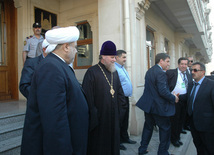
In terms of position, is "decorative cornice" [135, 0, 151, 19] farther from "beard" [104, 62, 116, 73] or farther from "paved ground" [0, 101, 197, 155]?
"paved ground" [0, 101, 197, 155]

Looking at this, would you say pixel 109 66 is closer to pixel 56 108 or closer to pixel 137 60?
pixel 56 108

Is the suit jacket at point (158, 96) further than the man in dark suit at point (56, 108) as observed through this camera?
Yes

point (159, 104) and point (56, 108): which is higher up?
point (56, 108)

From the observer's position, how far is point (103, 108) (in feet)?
8.27

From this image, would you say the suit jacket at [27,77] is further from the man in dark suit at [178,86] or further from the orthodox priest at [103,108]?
the man in dark suit at [178,86]

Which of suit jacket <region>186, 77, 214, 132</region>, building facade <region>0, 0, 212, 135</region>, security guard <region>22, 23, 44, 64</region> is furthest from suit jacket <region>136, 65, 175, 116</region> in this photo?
security guard <region>22, 23, 44, 64</region>

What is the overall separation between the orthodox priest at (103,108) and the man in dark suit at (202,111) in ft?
4.43

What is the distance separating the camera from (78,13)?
6062 millimetres

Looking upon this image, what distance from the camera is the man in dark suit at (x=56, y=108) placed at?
1.29 metres

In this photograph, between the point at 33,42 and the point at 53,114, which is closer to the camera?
the point at 53,114

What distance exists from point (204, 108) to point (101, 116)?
5.49ft

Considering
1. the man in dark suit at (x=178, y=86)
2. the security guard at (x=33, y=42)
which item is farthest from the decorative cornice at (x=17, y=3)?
the man in dark suit at (x=178, y=86)

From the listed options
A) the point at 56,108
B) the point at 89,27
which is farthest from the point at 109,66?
the point at 89,27

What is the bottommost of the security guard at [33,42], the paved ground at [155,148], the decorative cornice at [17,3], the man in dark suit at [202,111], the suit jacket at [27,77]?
the paved ground at [155,148]
